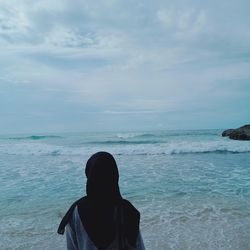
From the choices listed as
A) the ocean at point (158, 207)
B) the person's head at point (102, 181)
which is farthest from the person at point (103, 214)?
the ocean at point (158, 207)

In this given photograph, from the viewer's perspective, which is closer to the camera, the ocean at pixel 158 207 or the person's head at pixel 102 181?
the person's head at pixel 102 181

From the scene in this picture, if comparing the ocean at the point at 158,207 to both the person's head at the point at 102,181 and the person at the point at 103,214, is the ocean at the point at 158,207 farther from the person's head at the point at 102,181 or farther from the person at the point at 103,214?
the person's head at the point at 102,181

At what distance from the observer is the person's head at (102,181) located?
1.90 meters

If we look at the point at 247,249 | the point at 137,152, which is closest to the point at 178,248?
the point at 247,249

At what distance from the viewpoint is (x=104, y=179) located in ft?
6.24

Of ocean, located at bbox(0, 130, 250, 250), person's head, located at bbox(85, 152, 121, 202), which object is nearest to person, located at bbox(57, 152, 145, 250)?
person's head, located at bbox(85, 152, 121, 202)

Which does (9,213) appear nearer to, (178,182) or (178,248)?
(178,248)

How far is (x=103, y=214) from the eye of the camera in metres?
1.88

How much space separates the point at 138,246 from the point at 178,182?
28.9ft

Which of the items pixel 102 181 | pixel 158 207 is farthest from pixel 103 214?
pixel 158 207

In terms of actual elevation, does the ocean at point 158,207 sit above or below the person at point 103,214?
below

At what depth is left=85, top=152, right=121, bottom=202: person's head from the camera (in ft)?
6.23

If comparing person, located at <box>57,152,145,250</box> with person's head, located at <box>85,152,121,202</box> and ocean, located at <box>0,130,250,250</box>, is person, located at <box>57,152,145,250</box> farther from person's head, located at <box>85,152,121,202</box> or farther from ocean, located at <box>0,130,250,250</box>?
ocean, located at <box>0,130,250,250</box>

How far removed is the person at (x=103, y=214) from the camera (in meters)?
1.89
